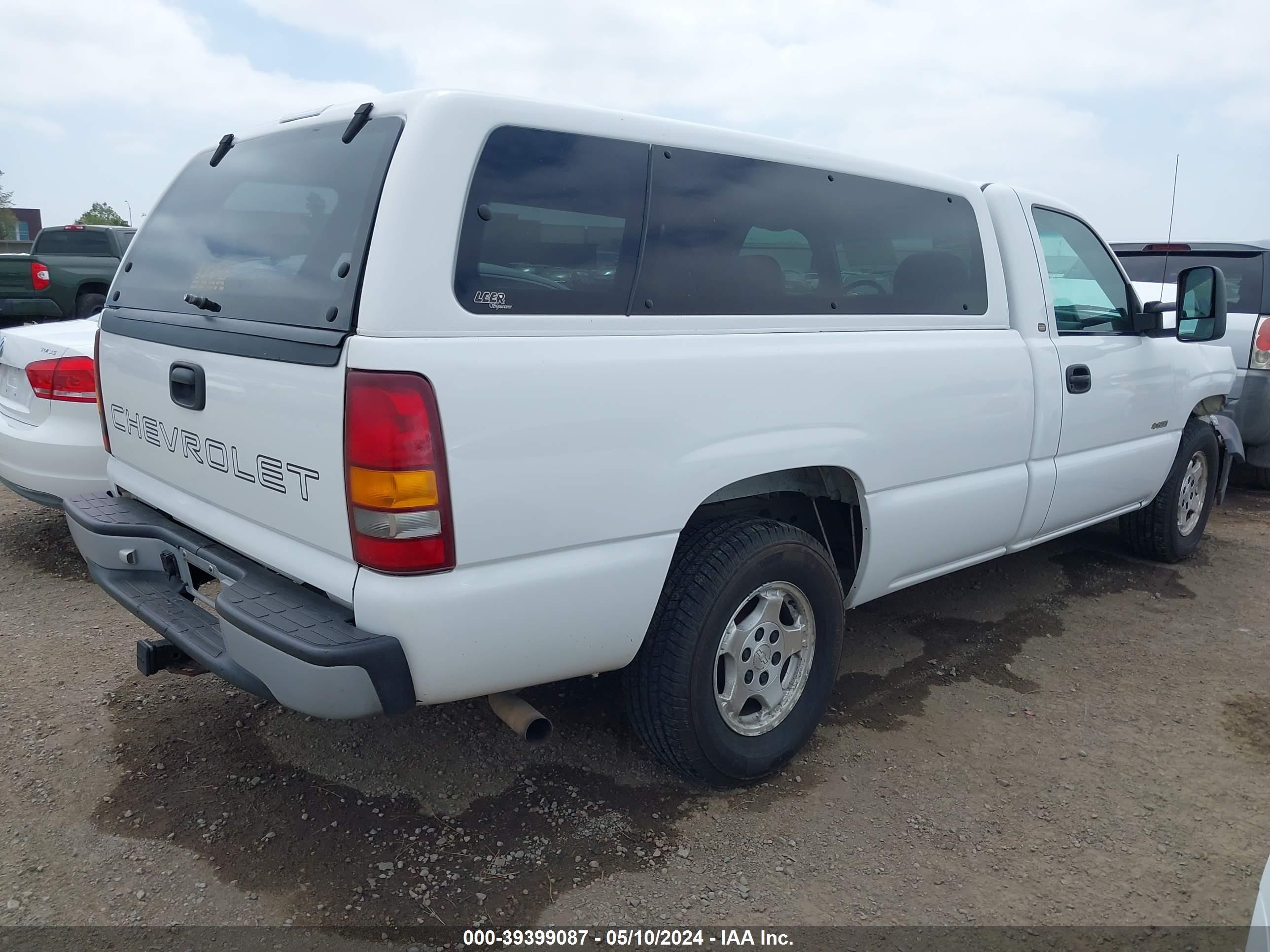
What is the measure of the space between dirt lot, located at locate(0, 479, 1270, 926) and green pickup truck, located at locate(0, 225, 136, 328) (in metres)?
9.38

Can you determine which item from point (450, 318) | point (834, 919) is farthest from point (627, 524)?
point (834, 919)

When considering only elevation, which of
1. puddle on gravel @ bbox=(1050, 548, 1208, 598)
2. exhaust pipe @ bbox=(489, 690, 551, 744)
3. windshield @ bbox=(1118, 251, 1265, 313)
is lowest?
puddle on gravel @ bbox=(1050, 548, 1208, 598)

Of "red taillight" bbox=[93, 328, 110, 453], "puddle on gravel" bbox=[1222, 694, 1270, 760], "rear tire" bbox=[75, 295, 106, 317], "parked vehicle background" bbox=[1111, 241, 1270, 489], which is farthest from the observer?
"rear tire" bbox=[75, 295, 106, 317]

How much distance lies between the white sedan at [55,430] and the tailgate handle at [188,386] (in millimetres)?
1819

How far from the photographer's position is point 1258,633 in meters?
4.41

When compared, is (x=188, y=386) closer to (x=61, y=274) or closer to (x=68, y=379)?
(x=68, y=379)

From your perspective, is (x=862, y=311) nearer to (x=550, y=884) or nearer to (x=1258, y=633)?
(x=550, y=884)

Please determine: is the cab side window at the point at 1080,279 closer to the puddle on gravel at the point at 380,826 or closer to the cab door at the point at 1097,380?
the cab door at the point at 1097,380

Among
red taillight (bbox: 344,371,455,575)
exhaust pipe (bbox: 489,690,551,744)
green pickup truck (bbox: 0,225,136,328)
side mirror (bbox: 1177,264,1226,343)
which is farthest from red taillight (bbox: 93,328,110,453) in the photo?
green pickup truck (bbox: 0,225,136,328)

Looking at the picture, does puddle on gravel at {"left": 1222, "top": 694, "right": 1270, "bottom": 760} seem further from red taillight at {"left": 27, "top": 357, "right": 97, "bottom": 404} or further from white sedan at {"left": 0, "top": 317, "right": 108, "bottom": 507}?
red taillight at {"left": 27, "top": 357, "right": 97, "bottom": 404}

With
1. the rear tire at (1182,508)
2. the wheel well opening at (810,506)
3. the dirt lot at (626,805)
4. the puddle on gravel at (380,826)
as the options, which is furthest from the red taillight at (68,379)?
the rear tire at (1182,508)

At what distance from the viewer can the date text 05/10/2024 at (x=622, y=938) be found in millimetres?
2336

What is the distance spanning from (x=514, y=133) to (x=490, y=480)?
857 millimetres

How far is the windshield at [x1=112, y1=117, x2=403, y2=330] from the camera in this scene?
229cm
